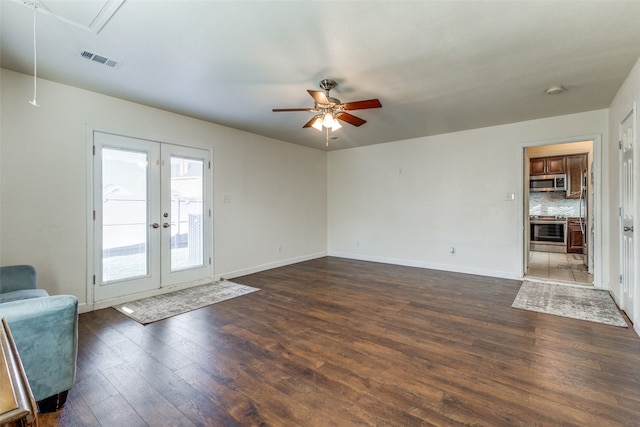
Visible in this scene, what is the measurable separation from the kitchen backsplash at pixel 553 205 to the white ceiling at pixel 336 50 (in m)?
4.53

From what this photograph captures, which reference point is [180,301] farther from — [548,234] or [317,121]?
[548,234]

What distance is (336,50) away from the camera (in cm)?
254

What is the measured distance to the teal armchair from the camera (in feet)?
5.54

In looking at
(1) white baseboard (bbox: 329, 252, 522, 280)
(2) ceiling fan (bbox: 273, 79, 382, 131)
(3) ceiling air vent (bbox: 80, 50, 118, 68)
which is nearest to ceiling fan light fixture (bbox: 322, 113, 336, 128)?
(2) ceiling fan (bbox: 273, 79, 382, 131)

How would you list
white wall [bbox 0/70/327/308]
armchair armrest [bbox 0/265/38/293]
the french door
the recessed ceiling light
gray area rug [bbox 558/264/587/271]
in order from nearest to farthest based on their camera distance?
armchair armrest [bbox 0/265/38/293]
white wall [bbox 0/70/327/308]
the recessed ceiling light
the french door
gray area rug [bbox 558/264/587/271]

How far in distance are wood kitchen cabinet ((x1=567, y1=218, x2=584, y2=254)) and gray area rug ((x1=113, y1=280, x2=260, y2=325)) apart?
7.84m

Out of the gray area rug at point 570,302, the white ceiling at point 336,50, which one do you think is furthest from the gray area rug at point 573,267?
the white ceiling at point 336,50

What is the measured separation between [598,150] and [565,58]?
245 cm

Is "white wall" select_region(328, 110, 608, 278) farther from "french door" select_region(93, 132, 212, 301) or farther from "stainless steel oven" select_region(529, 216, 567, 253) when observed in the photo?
"stainless steel oven" select_region(529, 216, 567, 253)

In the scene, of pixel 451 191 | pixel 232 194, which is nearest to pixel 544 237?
pixel 451 191

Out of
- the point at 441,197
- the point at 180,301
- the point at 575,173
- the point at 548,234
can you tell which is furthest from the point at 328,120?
the point at 548,234

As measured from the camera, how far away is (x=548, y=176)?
7.41m

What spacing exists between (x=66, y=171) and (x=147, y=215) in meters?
1.02

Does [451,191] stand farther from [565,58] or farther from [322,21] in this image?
[322,21]
